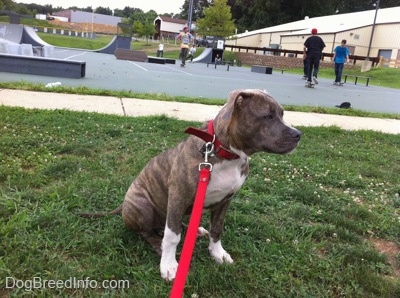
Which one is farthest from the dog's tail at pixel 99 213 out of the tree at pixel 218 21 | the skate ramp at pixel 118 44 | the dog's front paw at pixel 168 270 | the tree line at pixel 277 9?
the tree line at pixel 277 9

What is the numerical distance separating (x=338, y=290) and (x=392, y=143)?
16.5 feet

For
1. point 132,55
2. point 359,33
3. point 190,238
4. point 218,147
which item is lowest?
point 190,238

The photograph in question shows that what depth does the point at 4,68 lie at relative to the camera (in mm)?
11297

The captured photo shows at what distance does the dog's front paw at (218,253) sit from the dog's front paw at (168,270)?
371 mm

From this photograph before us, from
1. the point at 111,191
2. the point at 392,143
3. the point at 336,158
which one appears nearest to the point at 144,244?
the point at 111,191

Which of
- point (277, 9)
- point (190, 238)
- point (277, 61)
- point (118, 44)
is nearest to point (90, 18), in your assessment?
point (277, 9)

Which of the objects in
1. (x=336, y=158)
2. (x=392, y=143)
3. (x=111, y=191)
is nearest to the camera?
(x=111, y=191)

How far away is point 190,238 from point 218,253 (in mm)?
1010

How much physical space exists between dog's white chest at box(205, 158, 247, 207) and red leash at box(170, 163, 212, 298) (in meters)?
0.14

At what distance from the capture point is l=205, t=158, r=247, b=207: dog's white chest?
242 cm

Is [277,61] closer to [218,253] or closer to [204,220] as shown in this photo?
[204,220]

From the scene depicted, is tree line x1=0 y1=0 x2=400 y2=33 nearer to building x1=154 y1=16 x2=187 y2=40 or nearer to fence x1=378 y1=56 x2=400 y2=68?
building x1=154 y1=16 x2=187 y2=40

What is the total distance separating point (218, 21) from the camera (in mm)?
46500

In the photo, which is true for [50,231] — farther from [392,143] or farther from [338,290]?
[392,143]
